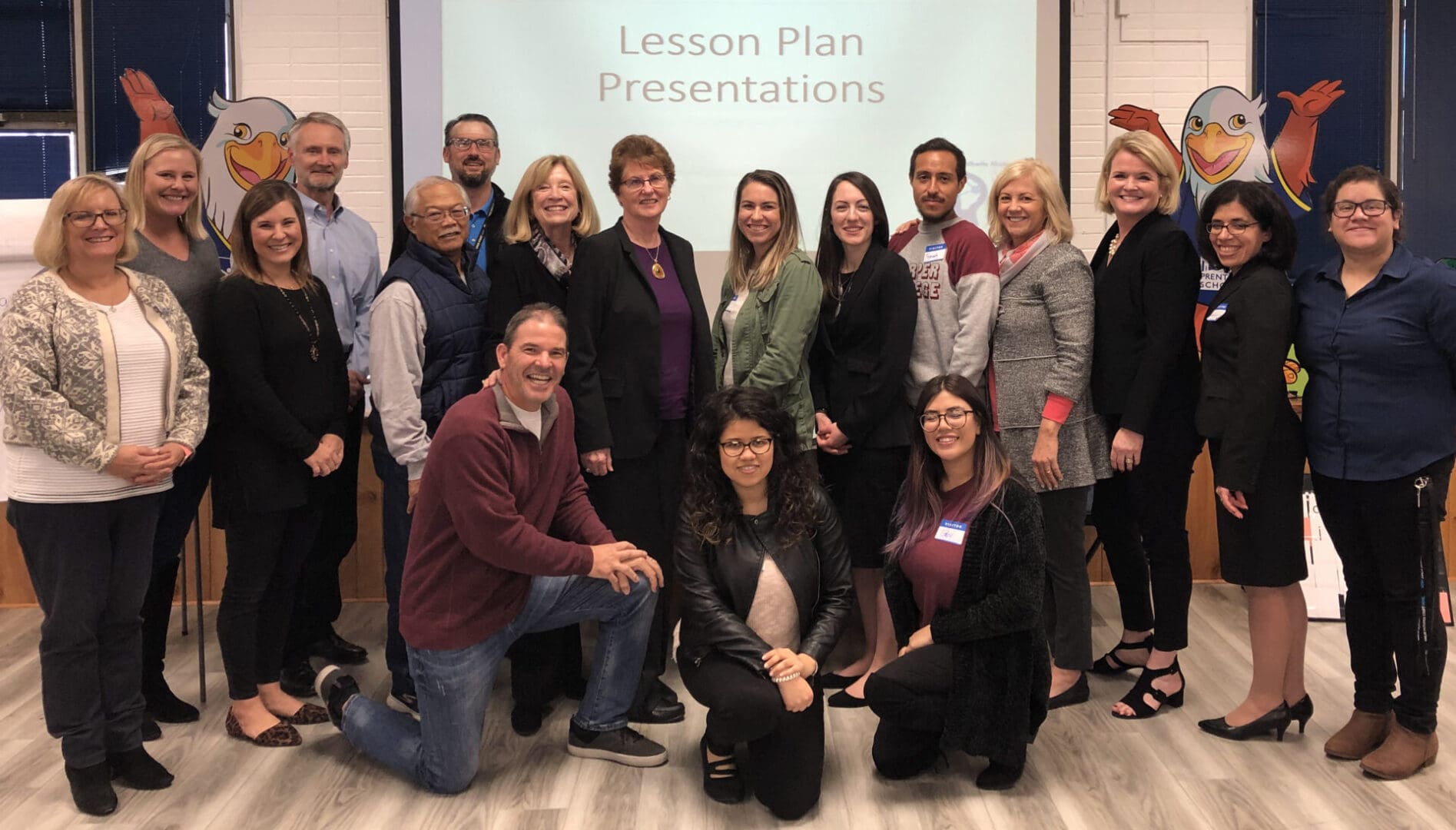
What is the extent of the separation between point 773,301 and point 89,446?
63.6 inches

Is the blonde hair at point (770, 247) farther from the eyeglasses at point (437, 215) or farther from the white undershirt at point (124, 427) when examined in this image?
the white undershirt at point (124, 427)

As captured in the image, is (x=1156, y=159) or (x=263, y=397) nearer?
(x=263, y=397)

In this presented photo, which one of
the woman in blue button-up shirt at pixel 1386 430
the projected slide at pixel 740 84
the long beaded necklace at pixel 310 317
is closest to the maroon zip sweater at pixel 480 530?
the long beaded necklace at pixel 310 317

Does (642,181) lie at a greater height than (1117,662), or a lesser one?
greater

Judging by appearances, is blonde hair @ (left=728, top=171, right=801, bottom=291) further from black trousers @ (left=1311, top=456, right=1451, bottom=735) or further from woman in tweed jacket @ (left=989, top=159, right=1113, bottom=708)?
black trousers @ (left=1311, top=456, right=1451, bottom=735)

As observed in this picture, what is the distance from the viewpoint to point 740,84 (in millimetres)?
4945

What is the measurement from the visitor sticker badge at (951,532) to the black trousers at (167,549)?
1.82 m

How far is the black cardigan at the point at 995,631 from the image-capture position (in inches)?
105

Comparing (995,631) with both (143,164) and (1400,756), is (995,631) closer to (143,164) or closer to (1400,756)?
(1400,756)

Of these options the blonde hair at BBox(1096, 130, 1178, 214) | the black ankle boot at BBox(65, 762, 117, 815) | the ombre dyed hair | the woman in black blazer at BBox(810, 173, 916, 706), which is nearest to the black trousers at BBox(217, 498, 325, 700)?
the black ankle boot at BBox(65, 762, 117, 815)

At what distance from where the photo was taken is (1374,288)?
2.76 meters

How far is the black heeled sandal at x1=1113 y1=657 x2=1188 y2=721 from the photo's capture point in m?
3.23

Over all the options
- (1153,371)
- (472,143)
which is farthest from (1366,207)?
(472,143)

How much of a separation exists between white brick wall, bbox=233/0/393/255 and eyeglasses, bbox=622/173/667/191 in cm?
241
